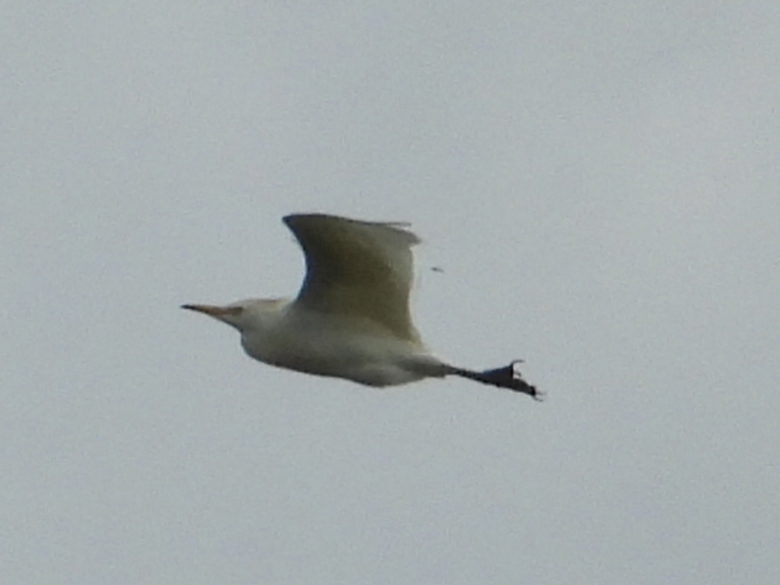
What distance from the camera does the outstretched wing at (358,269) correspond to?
27.2 meters

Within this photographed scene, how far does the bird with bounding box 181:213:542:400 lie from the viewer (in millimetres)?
28016

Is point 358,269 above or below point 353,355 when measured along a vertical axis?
above

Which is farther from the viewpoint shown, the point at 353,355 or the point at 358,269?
the point at 353,355

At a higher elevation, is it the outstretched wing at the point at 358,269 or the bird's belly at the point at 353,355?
the outstretched wing at the point at 358,269

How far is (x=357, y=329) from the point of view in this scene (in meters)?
28.5

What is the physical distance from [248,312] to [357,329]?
124 centimetres

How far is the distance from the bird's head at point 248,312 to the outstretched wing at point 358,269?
0.58 meters

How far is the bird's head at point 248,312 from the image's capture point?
28.9 metres

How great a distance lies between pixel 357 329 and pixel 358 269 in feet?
2.33

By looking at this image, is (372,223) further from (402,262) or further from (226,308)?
(226,308)

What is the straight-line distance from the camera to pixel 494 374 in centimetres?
2875

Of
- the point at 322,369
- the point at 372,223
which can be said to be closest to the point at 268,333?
the point at 322,369

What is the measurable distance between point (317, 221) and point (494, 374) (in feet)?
8.87

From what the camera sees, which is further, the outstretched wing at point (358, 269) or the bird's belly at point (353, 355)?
the bird's belly at point (353, 355)
